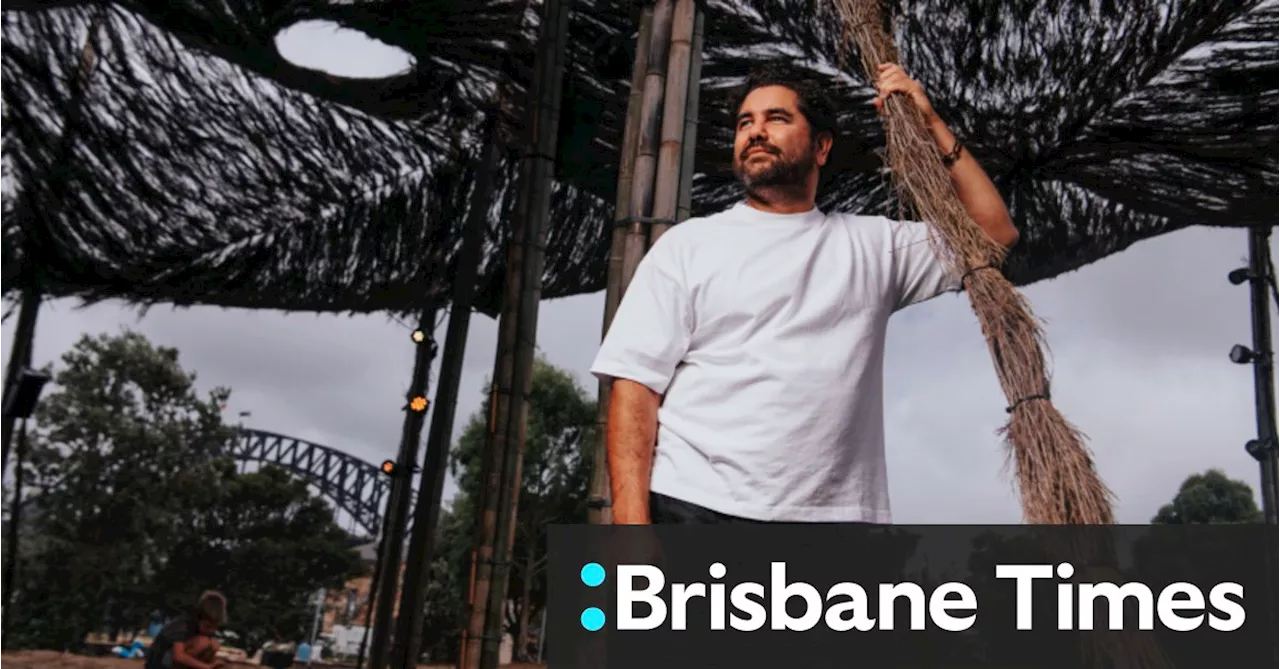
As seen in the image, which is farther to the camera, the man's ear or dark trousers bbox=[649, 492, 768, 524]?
the man's ear

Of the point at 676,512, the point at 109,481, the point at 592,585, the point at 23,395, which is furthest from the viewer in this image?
the point at 109,481

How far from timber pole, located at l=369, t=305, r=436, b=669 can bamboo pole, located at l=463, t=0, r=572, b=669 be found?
2485 millimetres

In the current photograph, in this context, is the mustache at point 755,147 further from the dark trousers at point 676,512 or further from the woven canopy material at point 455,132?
the woven canopy material at point 455,132

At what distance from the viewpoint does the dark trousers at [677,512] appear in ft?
5.89

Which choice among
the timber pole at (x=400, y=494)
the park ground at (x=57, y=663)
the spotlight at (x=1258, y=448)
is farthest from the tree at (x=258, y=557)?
the spotlight at (x=1258, y=448)

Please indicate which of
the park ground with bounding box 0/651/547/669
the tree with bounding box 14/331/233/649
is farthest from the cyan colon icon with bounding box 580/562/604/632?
the tree with bounding box 14/331/233/649

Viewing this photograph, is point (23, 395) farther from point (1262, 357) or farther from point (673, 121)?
point (1262, 357)

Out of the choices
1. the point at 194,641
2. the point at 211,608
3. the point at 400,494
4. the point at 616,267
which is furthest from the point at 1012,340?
the point at 400,494

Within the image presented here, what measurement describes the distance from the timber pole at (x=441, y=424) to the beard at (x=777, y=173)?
4.08m

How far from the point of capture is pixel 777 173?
2.10 meters

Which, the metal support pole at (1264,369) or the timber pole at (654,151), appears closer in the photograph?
→ the timber pole at (654,151)

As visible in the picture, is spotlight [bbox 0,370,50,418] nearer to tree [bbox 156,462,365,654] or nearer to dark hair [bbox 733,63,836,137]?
dark hair [bbox 733,63,836,137]

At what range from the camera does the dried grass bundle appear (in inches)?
82.7

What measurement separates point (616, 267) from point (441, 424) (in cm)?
392
